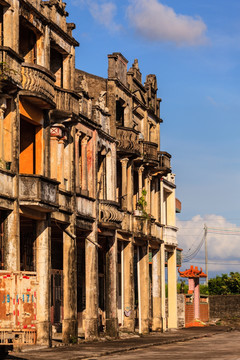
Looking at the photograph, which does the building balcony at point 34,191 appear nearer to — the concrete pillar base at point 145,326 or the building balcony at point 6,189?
the building balcony at point 6,189

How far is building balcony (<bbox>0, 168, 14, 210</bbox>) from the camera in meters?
26.6

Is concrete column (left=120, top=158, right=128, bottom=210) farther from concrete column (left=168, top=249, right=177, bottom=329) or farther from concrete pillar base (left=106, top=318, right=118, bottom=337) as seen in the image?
concrete column (left=168, top=249, right=177, bottom=329)

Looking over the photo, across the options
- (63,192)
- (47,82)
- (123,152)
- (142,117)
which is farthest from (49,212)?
(142,117)

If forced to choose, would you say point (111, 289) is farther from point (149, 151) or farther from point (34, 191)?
point (34, 191)

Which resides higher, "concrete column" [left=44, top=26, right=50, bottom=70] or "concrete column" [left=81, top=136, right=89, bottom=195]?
"concrete column" [left=44, top=26, right=50, bottom=70]

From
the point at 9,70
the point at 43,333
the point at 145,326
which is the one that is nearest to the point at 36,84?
the point at 9,70

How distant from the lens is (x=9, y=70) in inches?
1046

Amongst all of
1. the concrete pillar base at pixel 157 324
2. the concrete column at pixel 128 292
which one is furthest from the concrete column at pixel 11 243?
the concrete pillar base at pixel 157 324

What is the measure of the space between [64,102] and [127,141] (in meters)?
10.3

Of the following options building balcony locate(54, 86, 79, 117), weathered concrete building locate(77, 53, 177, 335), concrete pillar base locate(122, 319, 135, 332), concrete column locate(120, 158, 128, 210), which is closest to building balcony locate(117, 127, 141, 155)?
weathered concrete building locate(77, 53, 177, 335)

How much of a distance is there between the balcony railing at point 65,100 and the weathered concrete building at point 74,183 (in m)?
0.05

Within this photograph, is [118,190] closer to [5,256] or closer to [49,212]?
[49,212]

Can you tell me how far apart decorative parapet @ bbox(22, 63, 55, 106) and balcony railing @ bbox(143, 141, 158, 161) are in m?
17.1

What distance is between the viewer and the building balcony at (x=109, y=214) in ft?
124
